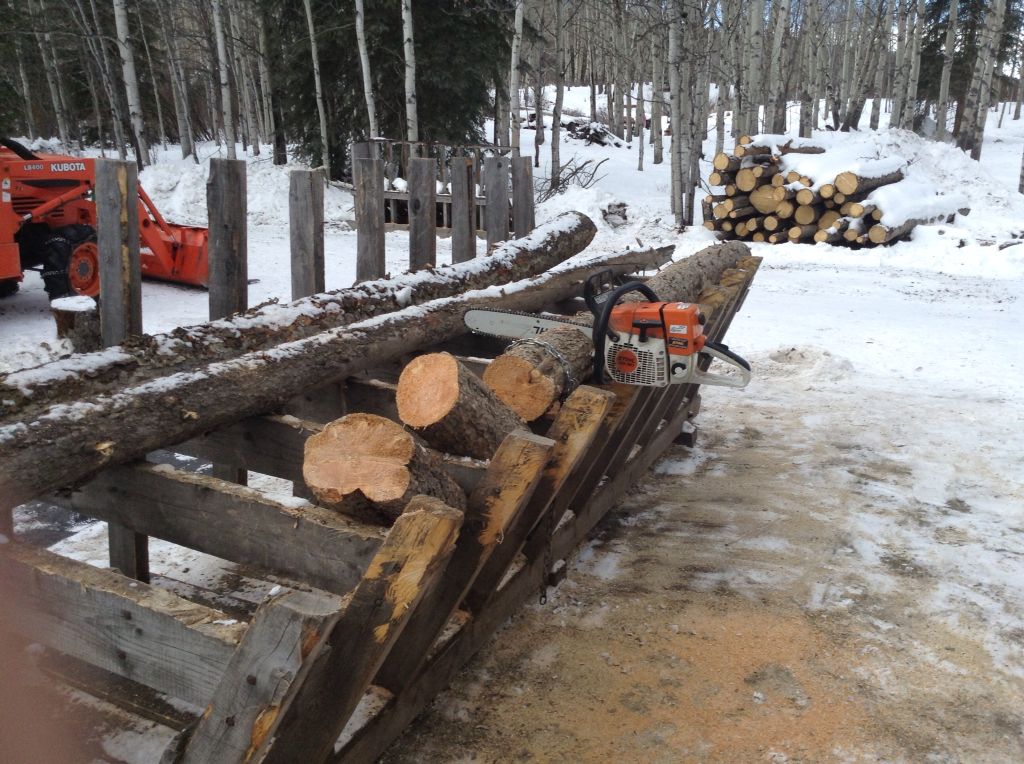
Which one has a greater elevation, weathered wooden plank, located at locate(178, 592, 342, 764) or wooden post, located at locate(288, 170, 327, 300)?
wooden post, located at locate(288, 170, 327, 300)

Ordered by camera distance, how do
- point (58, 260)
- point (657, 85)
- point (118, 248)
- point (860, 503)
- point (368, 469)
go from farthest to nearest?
1. point (657, 85)
2. point (58, 260)
3. point (860, 503)
4. point (118, 248)
5. point (368, 469)

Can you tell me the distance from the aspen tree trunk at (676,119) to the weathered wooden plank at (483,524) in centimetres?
1375

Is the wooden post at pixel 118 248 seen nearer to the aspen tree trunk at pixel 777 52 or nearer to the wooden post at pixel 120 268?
the wooden post at pixel 120 268

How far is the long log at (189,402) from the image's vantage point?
234cm

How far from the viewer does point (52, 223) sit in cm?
876

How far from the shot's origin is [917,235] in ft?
45.4

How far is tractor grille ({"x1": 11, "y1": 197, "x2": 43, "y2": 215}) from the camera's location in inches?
327

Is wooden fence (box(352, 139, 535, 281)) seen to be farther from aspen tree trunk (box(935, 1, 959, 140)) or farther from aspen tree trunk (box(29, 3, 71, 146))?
aspen tree trunk (box(29, 3, 71, 146))

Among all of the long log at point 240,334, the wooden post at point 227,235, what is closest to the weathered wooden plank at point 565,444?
the long log at point 240,334

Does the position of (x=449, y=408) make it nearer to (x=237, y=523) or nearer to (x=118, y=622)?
(x=237, y=523)

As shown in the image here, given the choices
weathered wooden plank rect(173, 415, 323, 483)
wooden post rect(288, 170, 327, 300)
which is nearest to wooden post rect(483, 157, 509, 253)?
wooden post rect(288, 170, 327, 300)

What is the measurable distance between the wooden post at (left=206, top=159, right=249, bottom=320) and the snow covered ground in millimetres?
1450

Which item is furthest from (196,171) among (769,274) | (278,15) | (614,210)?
(769,274)

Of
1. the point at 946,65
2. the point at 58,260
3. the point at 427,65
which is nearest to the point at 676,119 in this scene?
the point at 427,65
